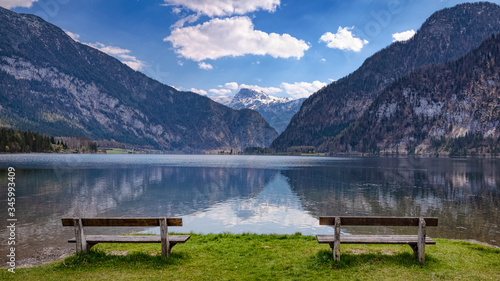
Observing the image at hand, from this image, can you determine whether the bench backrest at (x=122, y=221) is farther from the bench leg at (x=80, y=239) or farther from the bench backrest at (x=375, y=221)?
the bench backrest at (x=375, y=221)

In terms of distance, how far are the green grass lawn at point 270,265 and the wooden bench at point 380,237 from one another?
710mm

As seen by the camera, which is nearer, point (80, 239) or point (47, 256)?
point (80, 239)

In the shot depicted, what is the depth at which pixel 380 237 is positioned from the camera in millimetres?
14812

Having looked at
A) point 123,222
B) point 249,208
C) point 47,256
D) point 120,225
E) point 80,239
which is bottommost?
point 249,208

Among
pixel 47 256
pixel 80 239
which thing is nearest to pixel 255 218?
pixel 47 256

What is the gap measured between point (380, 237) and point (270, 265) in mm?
5253

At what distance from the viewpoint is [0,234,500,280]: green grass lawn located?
1308cm

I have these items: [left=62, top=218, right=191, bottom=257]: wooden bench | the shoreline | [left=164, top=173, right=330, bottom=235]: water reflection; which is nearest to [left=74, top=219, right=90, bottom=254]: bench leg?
[left=62, top=218, right=191, bottom=257]: wooden bench

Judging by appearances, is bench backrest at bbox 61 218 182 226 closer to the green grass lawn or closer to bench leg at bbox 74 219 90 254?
bench leg at bbox 74 219 90 254

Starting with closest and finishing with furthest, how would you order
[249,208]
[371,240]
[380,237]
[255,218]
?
[371,240], [380,237], [255,218], [249,208]

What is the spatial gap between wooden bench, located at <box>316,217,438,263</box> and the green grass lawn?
2.33 ft

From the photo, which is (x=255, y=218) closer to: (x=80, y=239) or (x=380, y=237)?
(x=380, y=237)

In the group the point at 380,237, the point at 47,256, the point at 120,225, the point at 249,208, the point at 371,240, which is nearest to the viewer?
the point at 120,225

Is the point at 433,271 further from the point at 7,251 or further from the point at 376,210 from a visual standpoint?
the point at 376,210
